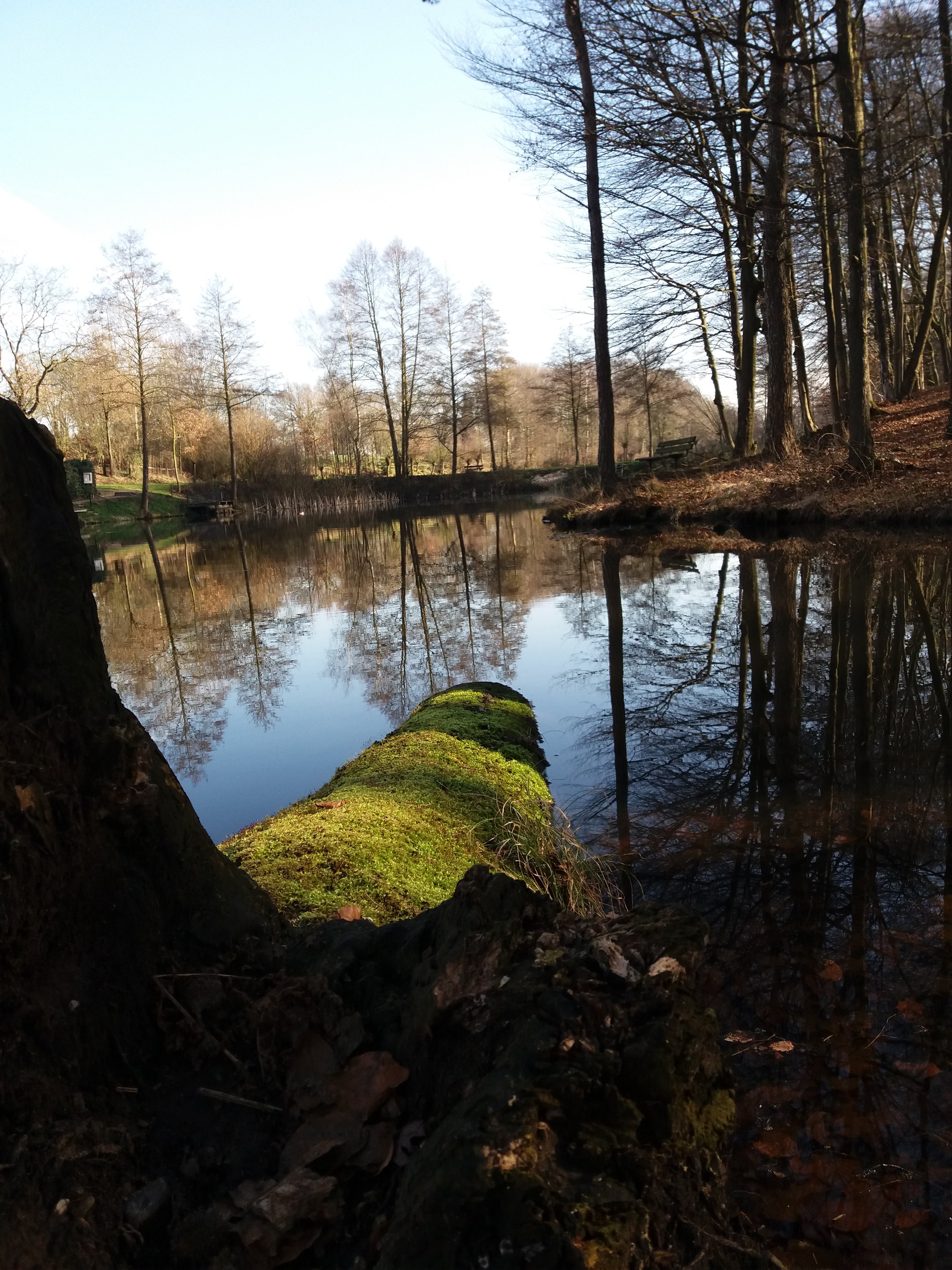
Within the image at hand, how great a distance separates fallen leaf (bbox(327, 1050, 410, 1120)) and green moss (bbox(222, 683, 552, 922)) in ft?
3.56

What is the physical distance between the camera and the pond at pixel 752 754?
7.62 ft

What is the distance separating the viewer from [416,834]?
13.1ft

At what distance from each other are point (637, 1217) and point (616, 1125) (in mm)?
149

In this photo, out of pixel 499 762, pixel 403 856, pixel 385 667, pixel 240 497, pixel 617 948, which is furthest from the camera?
pixel 240 497

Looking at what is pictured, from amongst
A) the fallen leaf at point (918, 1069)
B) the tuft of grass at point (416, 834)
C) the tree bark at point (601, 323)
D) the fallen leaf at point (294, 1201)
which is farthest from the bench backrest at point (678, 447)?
the fallen leaf at point (294, 1201)

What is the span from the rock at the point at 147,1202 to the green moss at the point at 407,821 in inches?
49.1

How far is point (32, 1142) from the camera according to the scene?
4.86 ft

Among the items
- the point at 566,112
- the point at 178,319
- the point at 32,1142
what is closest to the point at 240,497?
the point at 178,319

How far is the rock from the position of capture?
1489mm

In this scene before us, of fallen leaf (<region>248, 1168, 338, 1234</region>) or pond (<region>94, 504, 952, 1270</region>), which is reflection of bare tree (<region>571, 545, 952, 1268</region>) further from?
fallen leaf (<region>248, 1168, 338, 1234</region>)

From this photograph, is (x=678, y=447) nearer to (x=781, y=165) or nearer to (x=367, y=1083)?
(x=781, y=165)

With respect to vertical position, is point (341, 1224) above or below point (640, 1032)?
below

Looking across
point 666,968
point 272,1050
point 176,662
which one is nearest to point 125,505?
point 176,662

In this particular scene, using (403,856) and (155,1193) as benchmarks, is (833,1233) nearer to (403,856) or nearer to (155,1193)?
(155,1193)
